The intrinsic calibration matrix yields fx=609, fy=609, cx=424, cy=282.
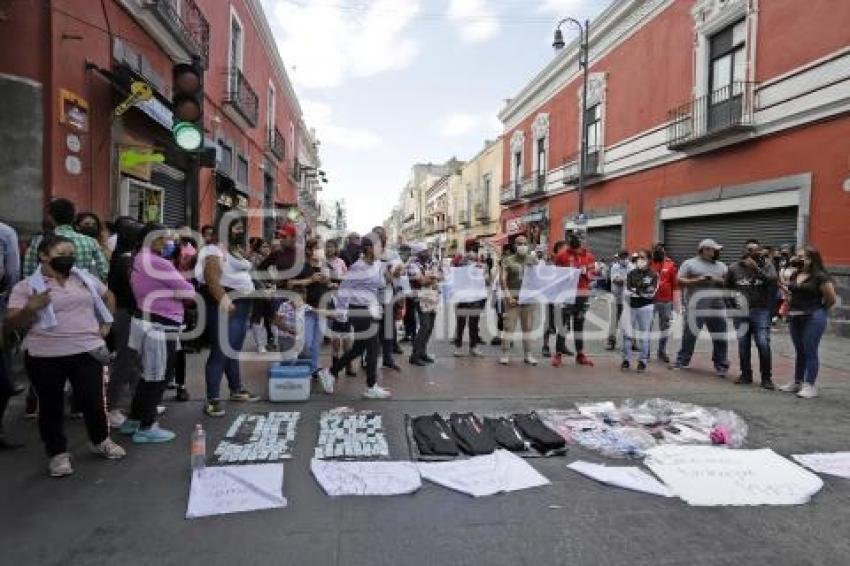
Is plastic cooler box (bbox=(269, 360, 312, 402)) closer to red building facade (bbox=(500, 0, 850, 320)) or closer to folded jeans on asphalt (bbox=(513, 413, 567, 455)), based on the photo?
folded jeans on asphalt (bbox=(513, 413, 567, 455))

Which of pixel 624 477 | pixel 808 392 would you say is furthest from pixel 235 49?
pixel 624 477

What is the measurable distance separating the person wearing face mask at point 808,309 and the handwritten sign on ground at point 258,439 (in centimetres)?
552

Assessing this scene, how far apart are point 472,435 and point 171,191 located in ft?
32.6

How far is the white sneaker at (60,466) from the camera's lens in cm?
396

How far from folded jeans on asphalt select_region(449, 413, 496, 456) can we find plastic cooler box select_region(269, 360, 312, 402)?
1.55 meters

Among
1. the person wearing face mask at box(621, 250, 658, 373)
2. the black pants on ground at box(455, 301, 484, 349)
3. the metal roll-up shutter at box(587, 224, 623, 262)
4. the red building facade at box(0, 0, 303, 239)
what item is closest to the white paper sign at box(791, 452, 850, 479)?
the person wearing face mask at box(621, 250, 658, 373)

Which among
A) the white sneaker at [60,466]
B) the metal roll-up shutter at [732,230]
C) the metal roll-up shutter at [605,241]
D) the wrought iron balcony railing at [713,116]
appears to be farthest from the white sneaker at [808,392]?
the metal roll-up shutter at [605,241]

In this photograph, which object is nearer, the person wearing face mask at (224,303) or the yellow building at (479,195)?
the person wearing face mask at (224,303)

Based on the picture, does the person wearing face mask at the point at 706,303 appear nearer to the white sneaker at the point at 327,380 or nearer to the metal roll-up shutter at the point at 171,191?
the white sneaker at the point at 327,380

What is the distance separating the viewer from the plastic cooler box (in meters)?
5.89

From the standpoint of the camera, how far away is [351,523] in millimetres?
3381

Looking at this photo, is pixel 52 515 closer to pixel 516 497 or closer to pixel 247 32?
pixel 516 497

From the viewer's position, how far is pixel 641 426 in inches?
209

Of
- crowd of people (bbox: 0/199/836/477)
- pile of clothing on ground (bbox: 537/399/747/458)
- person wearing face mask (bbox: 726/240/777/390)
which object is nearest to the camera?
crowd of people (bbox: 0/199/836/477)
